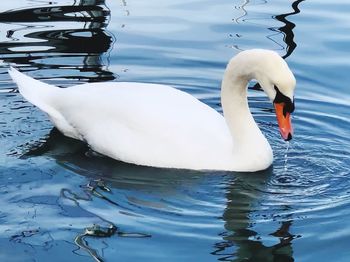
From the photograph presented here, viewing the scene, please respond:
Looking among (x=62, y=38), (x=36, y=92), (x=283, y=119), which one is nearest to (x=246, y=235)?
(x=283, y=119)

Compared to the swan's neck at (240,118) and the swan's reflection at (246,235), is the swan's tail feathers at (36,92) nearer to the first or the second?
the swan's neck at (240,118)

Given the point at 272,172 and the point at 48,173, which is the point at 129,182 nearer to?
the point at 48,173

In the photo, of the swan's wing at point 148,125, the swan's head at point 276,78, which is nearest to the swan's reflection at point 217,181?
the swan's wing at point 148,125

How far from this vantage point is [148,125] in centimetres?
676

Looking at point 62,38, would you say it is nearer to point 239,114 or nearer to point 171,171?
point 239,114

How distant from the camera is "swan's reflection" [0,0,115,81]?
9180 mm

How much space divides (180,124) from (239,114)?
1.45 ft

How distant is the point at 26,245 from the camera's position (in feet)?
17.9

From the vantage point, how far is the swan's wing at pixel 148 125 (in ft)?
21.9

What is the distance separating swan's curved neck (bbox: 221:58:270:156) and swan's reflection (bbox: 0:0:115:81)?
2.27 m

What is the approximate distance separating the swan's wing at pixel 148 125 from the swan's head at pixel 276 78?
576 mm

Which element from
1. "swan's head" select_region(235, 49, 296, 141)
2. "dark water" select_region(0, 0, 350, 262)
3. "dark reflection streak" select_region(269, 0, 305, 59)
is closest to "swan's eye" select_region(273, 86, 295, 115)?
"swan's head" select_region(235, 49, 296, 141)

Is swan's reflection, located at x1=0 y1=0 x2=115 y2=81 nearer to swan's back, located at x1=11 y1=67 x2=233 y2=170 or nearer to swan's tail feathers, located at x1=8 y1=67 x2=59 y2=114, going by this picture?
swan's tail feathers, located at x1=8 y1=67 x2=59 y2=114

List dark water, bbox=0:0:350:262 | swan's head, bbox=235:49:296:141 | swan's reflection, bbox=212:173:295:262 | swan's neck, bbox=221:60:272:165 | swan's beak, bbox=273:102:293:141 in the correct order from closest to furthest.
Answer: swan's reflection, bbox=212:173:295:262, dark water, bbox=0:0:350:262, swan's head, bbox=235:49:296:141, swan's beak, bbox=273:102:293:141, swan's neck, bbox=221:60:272:165
